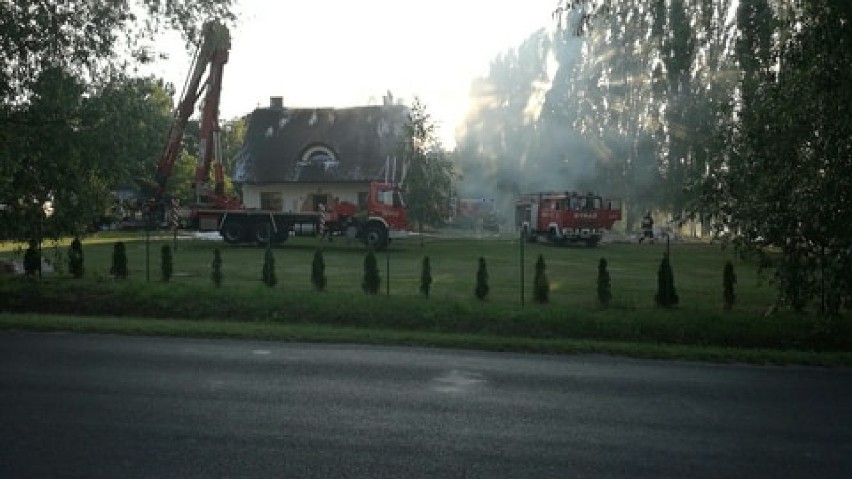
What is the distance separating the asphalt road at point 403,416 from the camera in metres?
6.28

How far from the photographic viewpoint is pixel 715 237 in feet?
51.9

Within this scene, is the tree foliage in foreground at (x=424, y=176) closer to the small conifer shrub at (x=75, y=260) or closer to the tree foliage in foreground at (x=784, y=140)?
the tree foliage in foreground at (x=784, y=140)

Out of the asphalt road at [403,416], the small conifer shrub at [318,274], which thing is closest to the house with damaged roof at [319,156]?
the small conifer shrub at [318,274]

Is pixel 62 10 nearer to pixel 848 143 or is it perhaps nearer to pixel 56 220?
pixel 56 220

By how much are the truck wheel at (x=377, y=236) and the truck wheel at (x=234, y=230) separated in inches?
208

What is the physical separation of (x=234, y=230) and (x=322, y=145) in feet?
44.0

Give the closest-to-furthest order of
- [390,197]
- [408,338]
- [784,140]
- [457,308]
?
[784,140] → [408,338] → [457,308] → [390,197]

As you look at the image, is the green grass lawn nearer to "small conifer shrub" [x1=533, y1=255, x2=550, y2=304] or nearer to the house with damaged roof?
"small conifer shrub" [x1=533, y1=255, x2=550, y2=304]

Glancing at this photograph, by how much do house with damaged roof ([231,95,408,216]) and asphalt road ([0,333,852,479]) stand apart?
34.6m

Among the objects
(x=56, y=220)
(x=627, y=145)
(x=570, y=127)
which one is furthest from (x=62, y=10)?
(x=570, y=127)

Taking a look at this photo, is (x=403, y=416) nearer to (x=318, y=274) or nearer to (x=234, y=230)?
(x=318, y=274)

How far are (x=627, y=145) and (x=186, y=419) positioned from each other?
46.3 m

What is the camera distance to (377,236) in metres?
35.2

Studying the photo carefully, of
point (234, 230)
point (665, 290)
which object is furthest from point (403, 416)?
point (234, 230)
